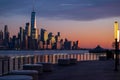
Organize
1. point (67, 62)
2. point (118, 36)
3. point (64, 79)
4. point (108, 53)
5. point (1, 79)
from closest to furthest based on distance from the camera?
point (1, 79), point (64, 79), point (118, 36), point (67, 62), point (108, 53)

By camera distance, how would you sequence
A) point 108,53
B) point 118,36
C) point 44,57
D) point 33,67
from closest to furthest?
point 33,67, point 118,36, point 44,57, point 108,53

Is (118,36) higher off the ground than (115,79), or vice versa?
(118,36)

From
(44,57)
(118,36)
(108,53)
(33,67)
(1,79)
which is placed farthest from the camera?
(108,53)

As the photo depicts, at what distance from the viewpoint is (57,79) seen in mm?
19328

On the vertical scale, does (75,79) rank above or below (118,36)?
below

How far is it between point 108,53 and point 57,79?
3119cm

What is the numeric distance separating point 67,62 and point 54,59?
6.15 m

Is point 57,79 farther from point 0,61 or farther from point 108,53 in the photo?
point 108,53

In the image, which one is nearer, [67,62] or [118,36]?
[118,36]

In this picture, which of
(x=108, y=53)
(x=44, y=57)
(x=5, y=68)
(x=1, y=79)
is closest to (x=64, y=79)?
(x=5, y=68)

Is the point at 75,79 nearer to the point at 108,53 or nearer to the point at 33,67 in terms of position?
the point at 33,67

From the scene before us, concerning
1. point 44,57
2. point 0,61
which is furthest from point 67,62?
point 0,61

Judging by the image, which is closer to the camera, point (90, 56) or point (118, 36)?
point (118, 36)

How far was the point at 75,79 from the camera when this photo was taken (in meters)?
19.3
